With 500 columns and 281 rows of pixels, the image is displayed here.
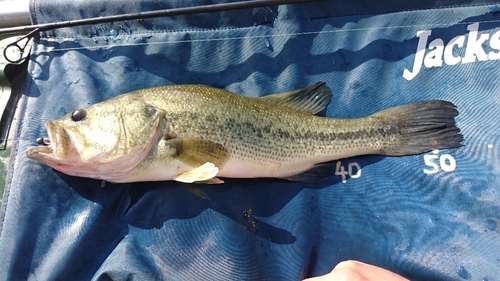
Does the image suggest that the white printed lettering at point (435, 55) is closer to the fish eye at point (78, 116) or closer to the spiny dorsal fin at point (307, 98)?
the spiny dorsal fin at point (307, 98)

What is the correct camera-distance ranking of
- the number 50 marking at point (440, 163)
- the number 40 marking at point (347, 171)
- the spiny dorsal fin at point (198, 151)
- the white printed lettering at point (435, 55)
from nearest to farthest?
1. the spiny dorsal fin at point (198, 151)
2. the number 50 marking at point (440, 163)
3. the number 40 marking at point (347, 171)
4. the white printed lettering at point (435, 55)

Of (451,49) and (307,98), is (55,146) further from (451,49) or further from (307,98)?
(451,49)

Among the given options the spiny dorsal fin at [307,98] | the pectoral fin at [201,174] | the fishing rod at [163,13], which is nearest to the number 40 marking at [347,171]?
the spiny dorsal fin at [307,98]

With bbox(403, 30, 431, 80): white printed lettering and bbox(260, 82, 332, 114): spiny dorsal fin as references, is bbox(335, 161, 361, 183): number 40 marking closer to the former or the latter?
bbox(260, 82, 332, 114): spiny dorsal fin

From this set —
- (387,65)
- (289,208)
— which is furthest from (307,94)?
(289,208)

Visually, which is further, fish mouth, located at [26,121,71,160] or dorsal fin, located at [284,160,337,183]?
dorsal fin, located at [284,160,337,183]

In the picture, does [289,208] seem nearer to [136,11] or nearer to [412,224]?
[412,224]

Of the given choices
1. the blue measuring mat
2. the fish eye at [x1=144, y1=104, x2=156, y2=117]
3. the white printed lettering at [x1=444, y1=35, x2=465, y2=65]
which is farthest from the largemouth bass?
the white printed lettering at [x1=444, y1=35, x2=465, y2=65]
